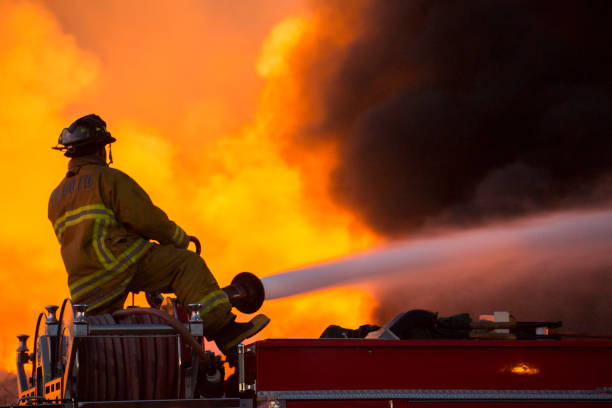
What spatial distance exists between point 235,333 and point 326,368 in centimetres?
101

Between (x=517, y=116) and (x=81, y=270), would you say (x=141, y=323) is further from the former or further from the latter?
(x=517, y=116)

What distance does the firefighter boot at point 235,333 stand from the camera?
4418 millimetres

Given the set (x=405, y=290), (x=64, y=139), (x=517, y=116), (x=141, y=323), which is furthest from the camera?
(x=517, y=116)

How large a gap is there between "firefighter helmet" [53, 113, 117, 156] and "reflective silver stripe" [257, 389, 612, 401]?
1988 millimetres

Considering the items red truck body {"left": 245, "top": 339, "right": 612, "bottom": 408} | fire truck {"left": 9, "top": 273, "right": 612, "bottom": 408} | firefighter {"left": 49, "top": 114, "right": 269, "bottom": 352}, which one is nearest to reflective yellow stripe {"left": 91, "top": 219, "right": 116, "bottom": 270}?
firefighter {"left": 49, "top": 114, "right": 269, "bottom": 352}

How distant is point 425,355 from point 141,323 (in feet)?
4.83

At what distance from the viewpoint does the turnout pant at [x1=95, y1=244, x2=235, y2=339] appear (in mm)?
4395

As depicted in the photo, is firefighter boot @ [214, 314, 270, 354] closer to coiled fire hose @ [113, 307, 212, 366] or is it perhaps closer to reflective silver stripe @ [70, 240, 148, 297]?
coiled fire hose @ [113, 307, 212, 366]

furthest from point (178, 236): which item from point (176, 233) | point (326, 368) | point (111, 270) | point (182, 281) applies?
point (326, 368)

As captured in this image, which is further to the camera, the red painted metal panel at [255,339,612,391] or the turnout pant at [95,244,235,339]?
the turnout pant at [95,244,235,339]

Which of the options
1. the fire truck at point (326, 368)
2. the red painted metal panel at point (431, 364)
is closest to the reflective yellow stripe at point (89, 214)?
the fire truck at point (326, 368)

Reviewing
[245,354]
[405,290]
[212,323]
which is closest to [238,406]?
[245,354]

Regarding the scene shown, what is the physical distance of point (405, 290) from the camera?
11.9 m

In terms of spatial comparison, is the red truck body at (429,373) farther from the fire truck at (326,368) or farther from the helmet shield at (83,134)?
the helmet shield at (83,134)
